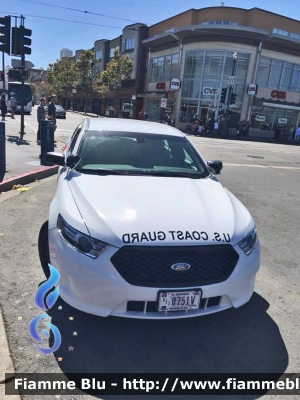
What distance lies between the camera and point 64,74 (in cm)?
6556

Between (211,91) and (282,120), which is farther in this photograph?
(282,120)

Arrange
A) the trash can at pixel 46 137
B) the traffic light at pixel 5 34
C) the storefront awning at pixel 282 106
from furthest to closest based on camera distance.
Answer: the storefront awning at pixel 282 106
the traffic light at pixel 5 34
the trash can at pixel 46 137

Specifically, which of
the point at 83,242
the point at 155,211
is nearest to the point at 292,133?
the point at 155,211

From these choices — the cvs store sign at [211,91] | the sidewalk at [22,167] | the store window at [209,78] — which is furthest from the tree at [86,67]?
the sidewalk at [22,167]

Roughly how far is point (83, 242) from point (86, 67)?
6120 centimetres

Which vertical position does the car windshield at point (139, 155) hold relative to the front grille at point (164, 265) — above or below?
above

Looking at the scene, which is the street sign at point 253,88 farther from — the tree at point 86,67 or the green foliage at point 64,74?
the green foliage at point 64,74

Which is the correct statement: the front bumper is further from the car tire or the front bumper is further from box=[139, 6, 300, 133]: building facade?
box=[139, 6, 300, 133]: building facade

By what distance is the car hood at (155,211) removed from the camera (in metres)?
2.61

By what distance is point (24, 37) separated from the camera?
476 inches

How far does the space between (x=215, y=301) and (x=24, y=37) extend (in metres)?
12.6

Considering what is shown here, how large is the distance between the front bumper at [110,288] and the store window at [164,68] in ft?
131

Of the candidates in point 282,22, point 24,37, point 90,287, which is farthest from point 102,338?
point 282,22

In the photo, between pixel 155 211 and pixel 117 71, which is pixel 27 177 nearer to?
pixel 155 211
